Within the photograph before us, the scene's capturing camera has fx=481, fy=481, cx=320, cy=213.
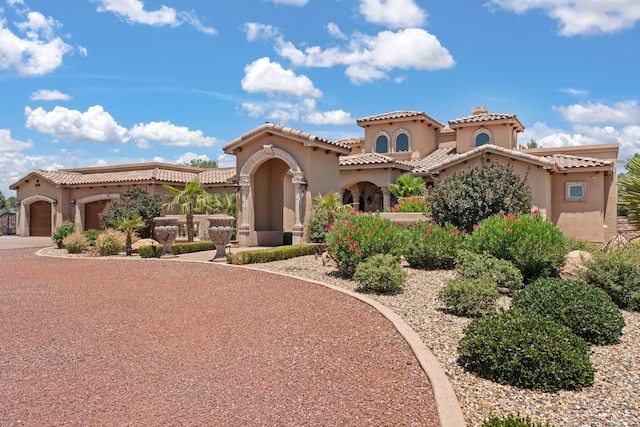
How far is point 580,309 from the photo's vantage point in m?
7.44

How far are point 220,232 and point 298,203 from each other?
376cm

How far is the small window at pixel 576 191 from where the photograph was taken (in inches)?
828

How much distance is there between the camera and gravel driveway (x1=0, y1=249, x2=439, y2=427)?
15.3 feet

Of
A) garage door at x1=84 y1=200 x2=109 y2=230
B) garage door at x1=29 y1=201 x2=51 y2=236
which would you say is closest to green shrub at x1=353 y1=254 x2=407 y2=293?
garage door at x1=84 y1=200 x2=109 y2=230

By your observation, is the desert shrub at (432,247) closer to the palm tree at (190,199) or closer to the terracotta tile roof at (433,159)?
the palm tree at (190,199)

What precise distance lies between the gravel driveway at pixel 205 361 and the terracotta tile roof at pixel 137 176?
65.5 ft

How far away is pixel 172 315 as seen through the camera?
8.36 m

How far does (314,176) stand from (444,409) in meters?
14.7

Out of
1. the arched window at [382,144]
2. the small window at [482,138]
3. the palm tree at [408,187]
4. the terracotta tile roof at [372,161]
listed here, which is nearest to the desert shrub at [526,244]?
the palm tree at [408,187]

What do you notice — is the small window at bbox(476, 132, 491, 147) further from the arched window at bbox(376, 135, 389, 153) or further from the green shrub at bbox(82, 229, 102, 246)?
the green shrub at bbox(82, 229, 102, 246)

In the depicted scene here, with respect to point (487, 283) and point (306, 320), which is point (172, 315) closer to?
point (306, 320)

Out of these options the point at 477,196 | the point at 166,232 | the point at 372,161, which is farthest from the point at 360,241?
the point at 372,161

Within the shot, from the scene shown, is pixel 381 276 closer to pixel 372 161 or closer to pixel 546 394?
pixel 546 394

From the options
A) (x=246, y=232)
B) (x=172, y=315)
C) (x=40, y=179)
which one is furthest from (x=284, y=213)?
(x=40, y=179)
